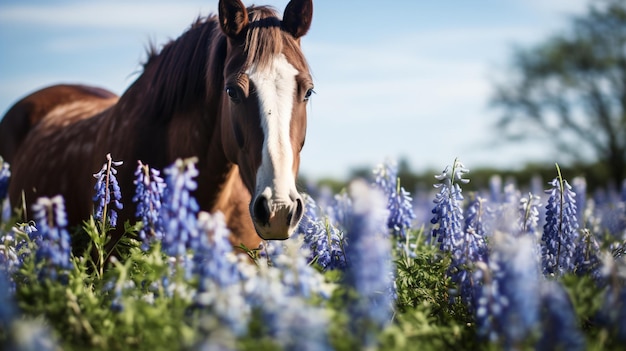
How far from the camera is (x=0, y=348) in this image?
6.41 feet

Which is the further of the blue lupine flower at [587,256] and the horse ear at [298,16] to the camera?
the horse ear at [298,16]

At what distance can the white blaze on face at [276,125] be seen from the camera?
287 centimetres

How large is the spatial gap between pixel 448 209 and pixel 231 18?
166cm

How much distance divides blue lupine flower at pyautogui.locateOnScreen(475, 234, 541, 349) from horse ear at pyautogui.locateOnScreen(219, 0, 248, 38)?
206 centimetres

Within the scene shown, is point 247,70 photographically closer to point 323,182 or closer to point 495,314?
point 495,314

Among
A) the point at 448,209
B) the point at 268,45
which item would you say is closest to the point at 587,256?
the point at 448,209

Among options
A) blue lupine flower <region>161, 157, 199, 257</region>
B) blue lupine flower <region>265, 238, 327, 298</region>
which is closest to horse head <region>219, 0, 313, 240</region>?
blue lupine flower <region>161, 157, 199, 257</region>

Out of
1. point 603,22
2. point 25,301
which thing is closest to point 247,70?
point 25,301

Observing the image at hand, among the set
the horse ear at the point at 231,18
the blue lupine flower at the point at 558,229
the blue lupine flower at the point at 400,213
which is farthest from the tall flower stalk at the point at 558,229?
the horse ear at the point at 231,18

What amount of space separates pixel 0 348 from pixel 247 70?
1.85m

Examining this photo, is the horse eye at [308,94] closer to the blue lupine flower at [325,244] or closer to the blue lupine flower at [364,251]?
the blue lupine flower at [325,244]

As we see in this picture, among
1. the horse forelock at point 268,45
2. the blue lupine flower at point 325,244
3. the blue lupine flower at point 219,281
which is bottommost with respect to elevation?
the blue lupine flower at point 325,244

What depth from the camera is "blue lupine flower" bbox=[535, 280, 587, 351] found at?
1944 millimetres

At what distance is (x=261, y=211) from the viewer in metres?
2.90
